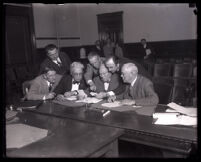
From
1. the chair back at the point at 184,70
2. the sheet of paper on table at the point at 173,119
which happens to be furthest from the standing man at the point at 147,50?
the sheet of paper on table at the point at 173,119

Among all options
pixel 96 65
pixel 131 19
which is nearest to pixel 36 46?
pixel 131 19

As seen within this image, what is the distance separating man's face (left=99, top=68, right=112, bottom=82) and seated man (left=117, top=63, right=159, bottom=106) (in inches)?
18.1

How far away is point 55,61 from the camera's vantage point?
4.64 metres

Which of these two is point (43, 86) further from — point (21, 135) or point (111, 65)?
point (21, 135)

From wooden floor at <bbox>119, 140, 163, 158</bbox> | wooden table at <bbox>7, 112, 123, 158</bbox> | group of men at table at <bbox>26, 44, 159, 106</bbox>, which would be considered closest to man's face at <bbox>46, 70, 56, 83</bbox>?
group of men at table at <bbox>26, 44, 159, 106</bbox>

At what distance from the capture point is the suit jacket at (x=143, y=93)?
2.79m

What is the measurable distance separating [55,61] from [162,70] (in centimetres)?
254

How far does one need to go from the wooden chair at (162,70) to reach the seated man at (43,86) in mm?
2748

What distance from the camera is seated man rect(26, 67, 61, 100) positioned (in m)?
3.57

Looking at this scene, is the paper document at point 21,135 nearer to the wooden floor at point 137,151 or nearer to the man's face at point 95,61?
the wooden floor at point 137,151

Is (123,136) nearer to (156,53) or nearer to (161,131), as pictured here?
(161,131)

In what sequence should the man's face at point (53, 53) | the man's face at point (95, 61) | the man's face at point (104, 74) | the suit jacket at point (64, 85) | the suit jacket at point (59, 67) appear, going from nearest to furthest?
the man's face at point (104, 74), the suit jacket at point (64, 85), the man's face at point (95, 61), the man's face at point (53, 53), the suit jacket at point (59, 67)

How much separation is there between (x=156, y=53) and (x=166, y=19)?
1462 millimetres

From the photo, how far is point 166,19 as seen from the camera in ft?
31.8
